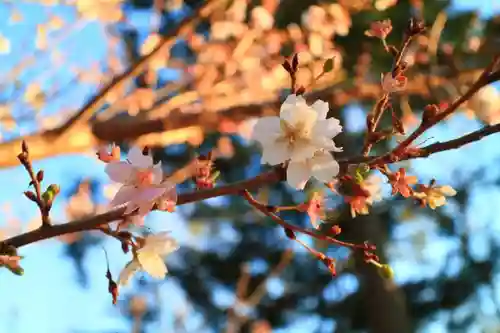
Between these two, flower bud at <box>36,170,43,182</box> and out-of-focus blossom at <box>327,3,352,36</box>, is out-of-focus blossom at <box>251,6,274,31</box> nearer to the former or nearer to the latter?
out-of-focus blossom at <box>327,3,352,36</box>

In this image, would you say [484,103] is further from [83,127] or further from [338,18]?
[83,127]

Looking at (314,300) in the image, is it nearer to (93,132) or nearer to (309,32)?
(309,32)

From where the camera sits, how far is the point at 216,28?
241 centimetres

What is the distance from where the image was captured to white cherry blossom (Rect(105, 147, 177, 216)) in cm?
59

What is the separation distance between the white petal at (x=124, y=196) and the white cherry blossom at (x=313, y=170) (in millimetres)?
160

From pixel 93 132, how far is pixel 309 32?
4.05 ft

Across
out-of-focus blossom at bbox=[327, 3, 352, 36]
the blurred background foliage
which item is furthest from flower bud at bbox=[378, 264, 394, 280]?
out-of-focus blossom at bbox=[327, 3, 352, 36]

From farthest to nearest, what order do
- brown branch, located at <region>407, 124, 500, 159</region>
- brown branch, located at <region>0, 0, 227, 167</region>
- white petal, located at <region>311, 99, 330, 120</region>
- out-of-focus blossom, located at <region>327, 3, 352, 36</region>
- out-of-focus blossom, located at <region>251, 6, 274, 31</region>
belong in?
1. out-of-focus blossom, located at <region>327, 3, 352, 36</region>
2. out-of-focus blossom, located at <region>251, 6, 274, 31</region>
3. brown branch, located at <region>0, 0, 227, 167</region>
4. white petal, located at <region>311, 99, 330, 120</region>
5. brown branch, located at <region>407, 124, 500, 159</region>

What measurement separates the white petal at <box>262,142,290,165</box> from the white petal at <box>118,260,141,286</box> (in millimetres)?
215

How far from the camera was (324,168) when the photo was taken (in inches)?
23.2

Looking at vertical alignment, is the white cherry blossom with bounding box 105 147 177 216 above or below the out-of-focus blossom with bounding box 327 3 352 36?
above

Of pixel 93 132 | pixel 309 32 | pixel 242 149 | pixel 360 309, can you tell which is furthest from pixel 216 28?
pixel 360 309

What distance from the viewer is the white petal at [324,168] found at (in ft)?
1.90

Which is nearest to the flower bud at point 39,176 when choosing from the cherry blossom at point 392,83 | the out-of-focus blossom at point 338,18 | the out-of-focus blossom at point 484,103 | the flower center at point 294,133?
the flower center at point 294,133
